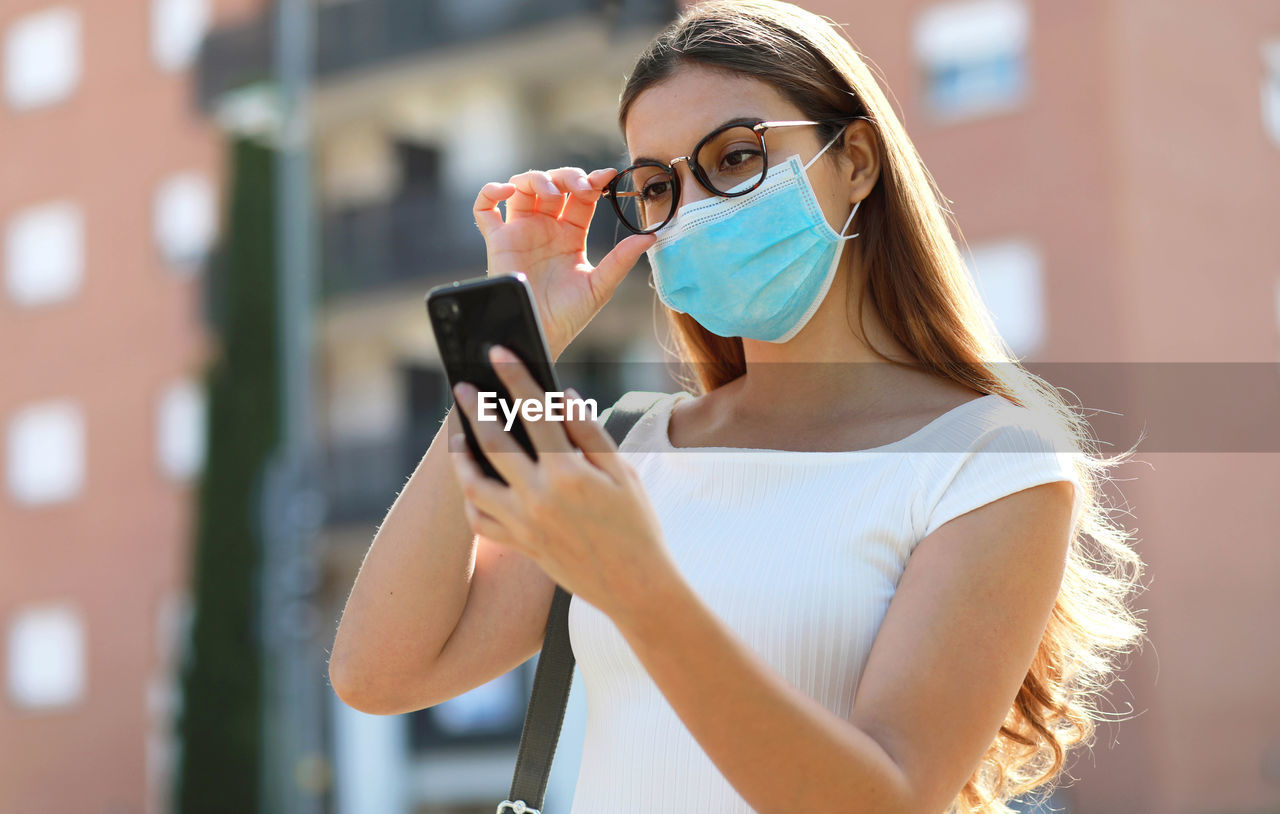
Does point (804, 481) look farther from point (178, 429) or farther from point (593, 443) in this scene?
point (178, 429)

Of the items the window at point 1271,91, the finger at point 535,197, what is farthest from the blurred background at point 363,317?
the finger at point 535,197

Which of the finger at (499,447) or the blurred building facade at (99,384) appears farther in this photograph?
the blurred building facade at (99,384)

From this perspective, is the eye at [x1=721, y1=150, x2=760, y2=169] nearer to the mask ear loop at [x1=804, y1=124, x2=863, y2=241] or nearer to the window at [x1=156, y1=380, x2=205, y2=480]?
the mask ear loop at [x1=804, y1=124, x2=863, y2=241]

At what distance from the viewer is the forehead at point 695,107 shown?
2.19 m

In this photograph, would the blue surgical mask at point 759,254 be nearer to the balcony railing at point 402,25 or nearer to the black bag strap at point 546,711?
the black bag strap at point 546,711

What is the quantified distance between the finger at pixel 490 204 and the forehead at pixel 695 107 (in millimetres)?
219

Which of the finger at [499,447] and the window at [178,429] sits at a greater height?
the finger at [499,447]

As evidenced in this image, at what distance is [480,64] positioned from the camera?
60.4ft

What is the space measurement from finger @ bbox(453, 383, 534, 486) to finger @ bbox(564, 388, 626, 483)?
5cm

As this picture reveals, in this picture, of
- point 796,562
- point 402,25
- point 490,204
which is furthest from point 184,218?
point 796,562

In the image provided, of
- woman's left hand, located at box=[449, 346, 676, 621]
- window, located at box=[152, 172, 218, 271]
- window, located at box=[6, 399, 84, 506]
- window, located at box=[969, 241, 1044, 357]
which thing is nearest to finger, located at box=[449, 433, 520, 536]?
woman's left hand, located at box=[449, 346, 676, 621]

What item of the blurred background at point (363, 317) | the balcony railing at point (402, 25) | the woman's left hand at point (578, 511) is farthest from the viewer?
the balcony railing at point (402, 25)

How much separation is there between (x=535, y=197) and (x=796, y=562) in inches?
28.3

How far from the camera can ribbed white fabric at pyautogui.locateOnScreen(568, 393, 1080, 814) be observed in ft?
→ 6.30
